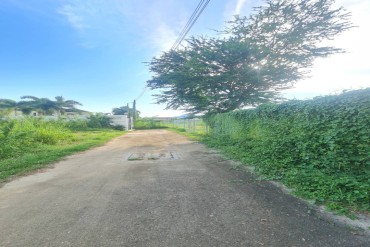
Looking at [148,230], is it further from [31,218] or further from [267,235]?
[31,218]

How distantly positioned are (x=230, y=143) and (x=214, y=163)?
11.3ft

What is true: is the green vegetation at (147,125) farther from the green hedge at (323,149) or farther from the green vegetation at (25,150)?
the green hedge at (323,149)

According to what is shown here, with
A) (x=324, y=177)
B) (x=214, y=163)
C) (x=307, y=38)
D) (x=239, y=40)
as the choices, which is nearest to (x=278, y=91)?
(x=307, y=38)

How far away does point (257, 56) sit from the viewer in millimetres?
13352

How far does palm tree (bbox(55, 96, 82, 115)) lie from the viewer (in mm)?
40991

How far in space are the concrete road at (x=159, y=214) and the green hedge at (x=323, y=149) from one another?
61 centimetres

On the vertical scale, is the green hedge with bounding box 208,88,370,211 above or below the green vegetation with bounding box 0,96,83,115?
below

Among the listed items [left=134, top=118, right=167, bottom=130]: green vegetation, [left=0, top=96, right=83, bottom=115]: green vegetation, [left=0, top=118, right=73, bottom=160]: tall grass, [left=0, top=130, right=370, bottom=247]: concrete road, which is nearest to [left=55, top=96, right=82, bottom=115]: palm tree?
[left=0, top=96, right=83, bottom=115]: green vegetation

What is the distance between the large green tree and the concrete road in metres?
10.1

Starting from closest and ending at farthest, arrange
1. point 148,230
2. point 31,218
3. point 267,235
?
point 267,235 < point 148,230 < point 31,218

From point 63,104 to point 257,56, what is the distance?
131 feet

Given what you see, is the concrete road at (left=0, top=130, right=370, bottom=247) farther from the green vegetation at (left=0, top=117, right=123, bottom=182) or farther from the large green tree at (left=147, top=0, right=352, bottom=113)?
the large green tree at (left=147, top=0, right=352, bottom=113)

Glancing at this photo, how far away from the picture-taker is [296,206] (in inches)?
129

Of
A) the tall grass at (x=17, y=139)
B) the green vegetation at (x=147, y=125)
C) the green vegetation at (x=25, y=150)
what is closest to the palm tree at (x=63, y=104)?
the green vegetation at (x=147, y=125)
